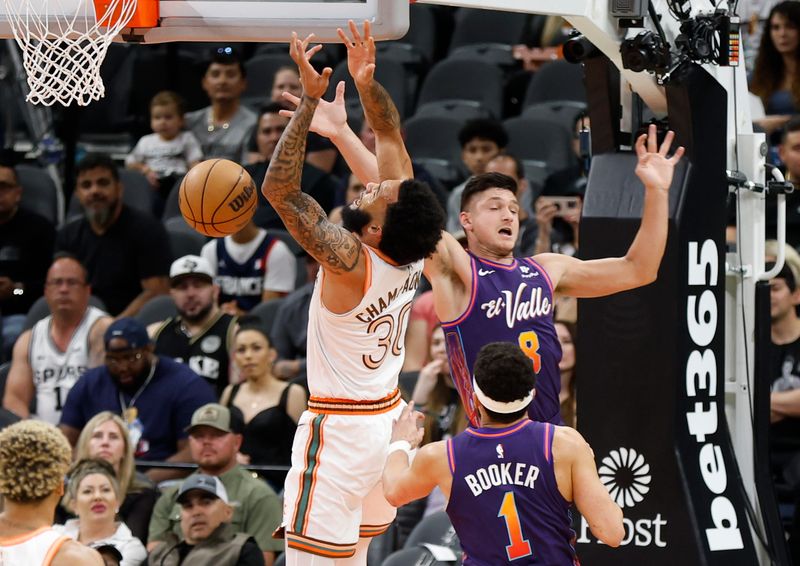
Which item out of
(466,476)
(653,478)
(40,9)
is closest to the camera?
(466,476)

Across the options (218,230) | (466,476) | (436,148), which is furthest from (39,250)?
(466,476)

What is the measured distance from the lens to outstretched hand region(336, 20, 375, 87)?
570cm

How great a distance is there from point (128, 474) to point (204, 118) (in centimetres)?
454

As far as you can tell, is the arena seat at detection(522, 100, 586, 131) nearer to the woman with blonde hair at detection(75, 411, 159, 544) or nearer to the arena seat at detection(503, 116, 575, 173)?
the arena seat at detection(503, 116, 575, 173)

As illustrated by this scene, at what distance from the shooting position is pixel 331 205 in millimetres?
10867

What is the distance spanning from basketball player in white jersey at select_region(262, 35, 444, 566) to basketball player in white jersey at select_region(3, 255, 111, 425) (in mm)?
4227

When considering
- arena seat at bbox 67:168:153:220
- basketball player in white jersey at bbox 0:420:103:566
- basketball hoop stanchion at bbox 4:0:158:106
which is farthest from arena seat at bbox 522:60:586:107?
basketball player in white jersey at bbox 0:420:103:566

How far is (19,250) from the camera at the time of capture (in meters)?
11.2

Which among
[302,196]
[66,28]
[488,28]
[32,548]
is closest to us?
[32,548]

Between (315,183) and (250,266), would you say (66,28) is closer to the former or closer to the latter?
(250,266)

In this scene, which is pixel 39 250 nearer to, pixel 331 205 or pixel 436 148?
pixel 331 205

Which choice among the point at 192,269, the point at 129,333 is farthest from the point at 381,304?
the point at 192,269

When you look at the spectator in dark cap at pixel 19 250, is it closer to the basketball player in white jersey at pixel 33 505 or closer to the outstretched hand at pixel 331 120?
the outstretched hand at pixel 331 120

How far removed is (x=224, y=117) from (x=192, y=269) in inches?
112
